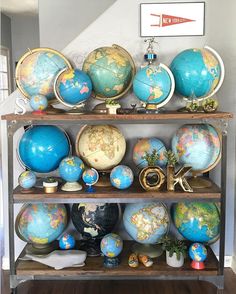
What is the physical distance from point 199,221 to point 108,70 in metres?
1.01

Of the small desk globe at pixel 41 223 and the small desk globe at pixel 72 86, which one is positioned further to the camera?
the small desk globe at pixel 41 223

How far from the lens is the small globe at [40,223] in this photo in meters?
2.16

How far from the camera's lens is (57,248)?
229cm

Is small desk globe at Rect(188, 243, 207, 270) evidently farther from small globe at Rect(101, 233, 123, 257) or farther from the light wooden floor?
small globe at Rect(101, 233, 123, 257)

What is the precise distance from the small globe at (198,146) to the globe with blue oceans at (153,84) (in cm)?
27

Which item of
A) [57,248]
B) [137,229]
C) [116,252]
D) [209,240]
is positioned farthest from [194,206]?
[57,248]

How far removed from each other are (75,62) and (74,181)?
2.47ft

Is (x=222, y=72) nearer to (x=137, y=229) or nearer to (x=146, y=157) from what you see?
(x=146, y=157)

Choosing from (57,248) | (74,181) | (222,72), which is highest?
(222,72)

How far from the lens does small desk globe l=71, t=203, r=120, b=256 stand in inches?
86.7

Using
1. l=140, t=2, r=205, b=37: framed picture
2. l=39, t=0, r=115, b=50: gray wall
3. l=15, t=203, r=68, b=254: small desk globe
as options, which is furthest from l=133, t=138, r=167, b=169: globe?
l=39, t=0, r=115, b=50: gray wall

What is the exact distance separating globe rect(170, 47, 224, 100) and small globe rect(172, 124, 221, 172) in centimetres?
20

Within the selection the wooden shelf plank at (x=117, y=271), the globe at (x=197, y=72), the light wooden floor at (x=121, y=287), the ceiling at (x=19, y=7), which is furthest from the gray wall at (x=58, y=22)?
the ceiling at (x=19, y=7)

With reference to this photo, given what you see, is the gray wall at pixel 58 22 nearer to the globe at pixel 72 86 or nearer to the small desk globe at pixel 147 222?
the globe at pixel 72 86
